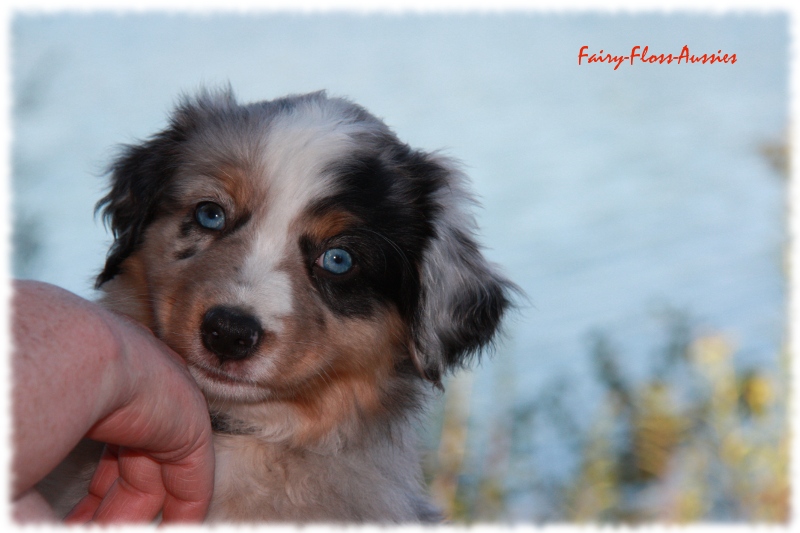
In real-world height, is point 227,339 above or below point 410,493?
above

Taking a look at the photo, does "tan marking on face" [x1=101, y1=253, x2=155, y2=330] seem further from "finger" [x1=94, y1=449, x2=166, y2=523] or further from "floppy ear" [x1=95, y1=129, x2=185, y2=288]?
"finger" [x1=94, y1=449, x2=166, y2=523]

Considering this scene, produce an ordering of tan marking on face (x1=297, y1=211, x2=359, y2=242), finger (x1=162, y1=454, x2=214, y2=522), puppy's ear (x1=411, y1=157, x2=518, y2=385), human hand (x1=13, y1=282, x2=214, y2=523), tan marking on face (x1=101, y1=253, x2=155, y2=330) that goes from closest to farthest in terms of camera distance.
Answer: human hand (x1=13, y1=282, x2=214, y2=523), finger (x1=162, y1=454, x2=214, y2=522), tan marking on face (x1=297, y1=211, x2=359, y2=242), tan marking on face (x1=101, y1=253, x2=155, y2=330), puppy's ear (x1=411, y1=157, x2=518, y2=385)

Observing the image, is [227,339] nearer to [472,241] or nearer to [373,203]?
[373,203]

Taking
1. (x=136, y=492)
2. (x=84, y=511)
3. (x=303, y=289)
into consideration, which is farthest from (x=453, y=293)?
(x=84, y=511)

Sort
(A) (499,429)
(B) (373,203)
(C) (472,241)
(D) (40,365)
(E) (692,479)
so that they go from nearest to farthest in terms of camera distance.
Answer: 1. (D) (40,365)
2. (B) (373,203)
3. (C) (472,241)
4. (E) (692,479)
5. (A) (499,429)

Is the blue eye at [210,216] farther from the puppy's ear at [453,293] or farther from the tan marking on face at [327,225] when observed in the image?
the puppy's ear at [453,293]

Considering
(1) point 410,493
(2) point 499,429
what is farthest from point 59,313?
(2) point 499,429

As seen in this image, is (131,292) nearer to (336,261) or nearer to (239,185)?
(239,185)

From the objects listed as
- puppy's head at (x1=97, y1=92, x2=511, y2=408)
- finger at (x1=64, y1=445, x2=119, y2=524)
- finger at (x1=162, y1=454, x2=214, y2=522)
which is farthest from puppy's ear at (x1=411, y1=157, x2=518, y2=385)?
finger at (x1=64, y1=445, x2=119, y2=524)
